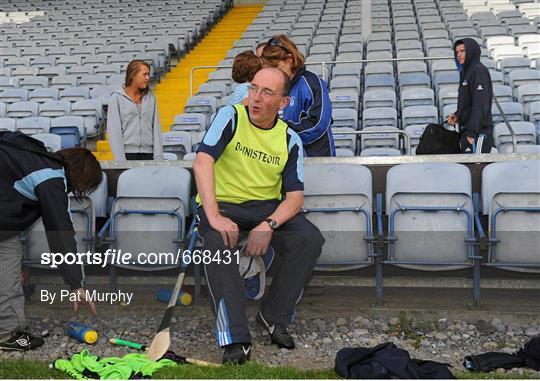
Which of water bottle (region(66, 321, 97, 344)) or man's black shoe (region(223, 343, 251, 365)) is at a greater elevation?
man's black shoe (region(223, 343, 251, 365))

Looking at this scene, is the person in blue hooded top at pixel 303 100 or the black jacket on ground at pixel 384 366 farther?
the person in blue hooded top at pixel 303 100

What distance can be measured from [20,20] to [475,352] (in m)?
16.7

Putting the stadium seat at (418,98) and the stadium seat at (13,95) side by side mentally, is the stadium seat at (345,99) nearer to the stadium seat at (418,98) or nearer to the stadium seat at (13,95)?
the stadium seat at (418,98)

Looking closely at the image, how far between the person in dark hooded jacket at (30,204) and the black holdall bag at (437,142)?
8.72 ft

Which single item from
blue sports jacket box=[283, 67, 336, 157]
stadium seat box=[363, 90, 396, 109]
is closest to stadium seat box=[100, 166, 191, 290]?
blue sports jacket box=[283, 67, 336, 157]

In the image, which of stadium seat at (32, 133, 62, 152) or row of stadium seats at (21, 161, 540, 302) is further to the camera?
stadium seat at (32, 133, 62, 152)

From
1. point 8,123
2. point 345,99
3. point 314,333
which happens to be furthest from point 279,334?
point 8,123

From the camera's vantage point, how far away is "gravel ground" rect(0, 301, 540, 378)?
2953mm

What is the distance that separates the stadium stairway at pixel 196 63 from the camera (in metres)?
9.75

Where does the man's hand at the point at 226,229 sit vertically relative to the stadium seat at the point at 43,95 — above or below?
below

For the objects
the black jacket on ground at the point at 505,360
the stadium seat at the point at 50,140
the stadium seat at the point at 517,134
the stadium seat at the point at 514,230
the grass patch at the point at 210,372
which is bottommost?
the black jacket on ground at the point at 505,360

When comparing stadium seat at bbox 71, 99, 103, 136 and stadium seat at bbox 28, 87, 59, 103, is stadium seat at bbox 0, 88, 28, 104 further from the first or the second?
stadium seat at bbox 71, 99, 103, 136

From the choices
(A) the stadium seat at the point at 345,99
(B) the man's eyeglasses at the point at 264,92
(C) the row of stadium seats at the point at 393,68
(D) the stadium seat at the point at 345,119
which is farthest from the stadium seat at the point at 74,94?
(B) the man's eyeglasses at the point at 264,92

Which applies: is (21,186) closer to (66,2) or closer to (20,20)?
(20,20)
